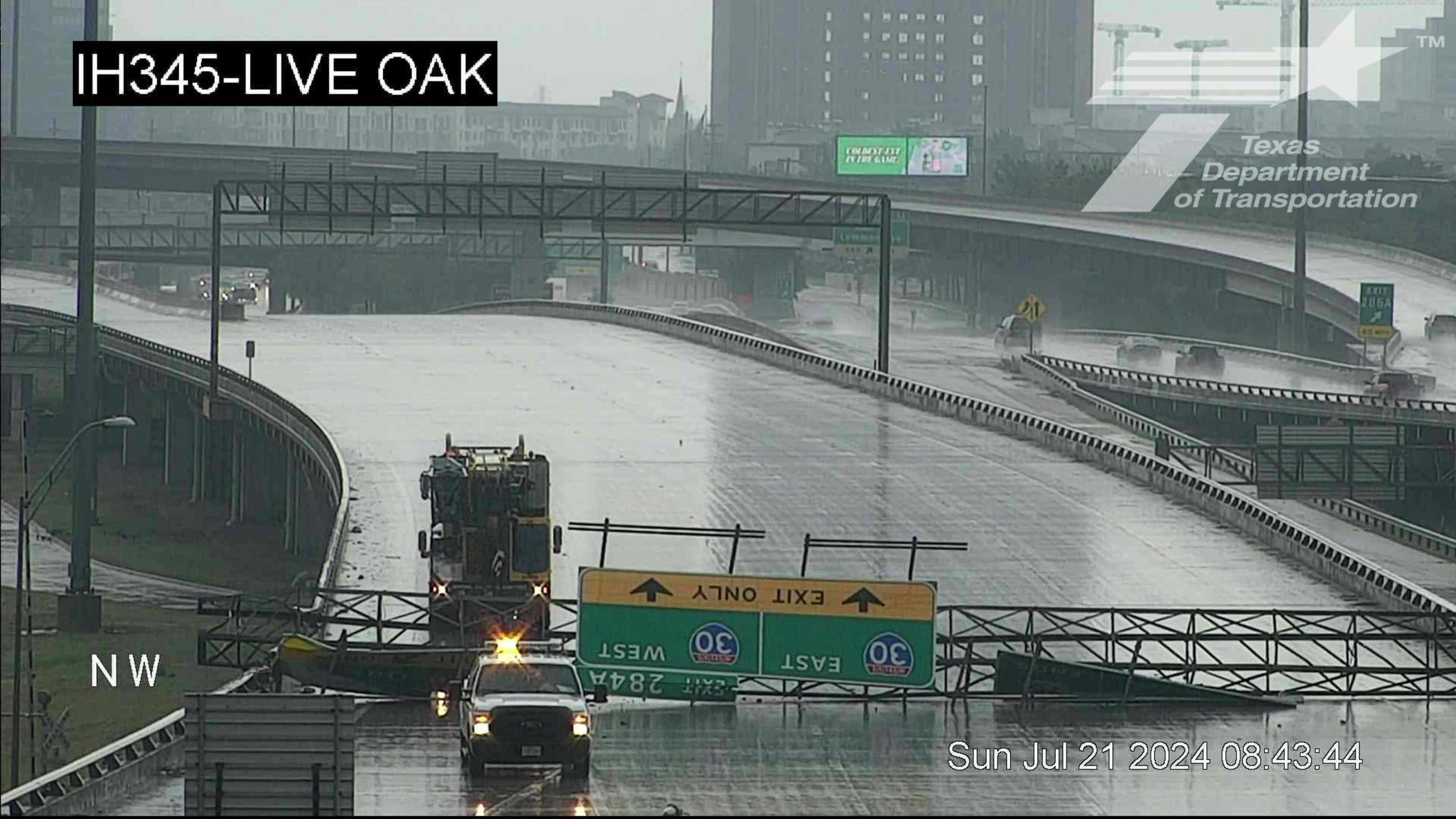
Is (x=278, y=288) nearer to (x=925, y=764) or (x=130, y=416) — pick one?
(x=130, y=416)

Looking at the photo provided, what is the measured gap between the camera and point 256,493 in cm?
8088

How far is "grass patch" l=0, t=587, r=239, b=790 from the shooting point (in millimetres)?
39250

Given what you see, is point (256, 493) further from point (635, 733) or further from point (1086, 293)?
point (1086, 293)

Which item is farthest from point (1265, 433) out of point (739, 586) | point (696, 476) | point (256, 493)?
point (256, 493)

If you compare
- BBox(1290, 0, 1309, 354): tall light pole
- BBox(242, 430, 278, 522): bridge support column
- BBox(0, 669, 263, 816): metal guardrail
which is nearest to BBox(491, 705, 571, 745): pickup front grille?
BBox(0, 669, 263, 816): metal guardrail

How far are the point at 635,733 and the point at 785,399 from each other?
45.7 metres

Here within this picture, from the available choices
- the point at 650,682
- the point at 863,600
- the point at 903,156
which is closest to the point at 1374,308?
the point at 863,600

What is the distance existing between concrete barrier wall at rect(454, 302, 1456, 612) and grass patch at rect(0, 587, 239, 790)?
67.8 ft

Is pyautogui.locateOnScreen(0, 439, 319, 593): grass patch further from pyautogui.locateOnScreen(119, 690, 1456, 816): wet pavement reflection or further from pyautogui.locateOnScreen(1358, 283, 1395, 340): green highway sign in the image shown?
pyautogui.locateOnScreen(1358, 283, 1395, 340): green highway sign

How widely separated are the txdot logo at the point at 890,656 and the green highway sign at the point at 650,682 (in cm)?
179

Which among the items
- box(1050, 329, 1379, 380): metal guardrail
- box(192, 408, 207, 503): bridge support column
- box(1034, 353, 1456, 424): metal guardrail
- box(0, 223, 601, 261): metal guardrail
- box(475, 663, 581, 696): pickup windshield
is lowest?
box(192, 408, 207, 503): bridge support column

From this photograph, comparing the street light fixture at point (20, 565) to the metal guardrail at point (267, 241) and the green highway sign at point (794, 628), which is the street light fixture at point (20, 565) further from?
the metal guardrail at point (267, 241)

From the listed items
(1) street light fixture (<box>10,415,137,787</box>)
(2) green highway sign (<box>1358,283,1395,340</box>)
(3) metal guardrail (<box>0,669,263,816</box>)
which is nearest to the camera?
(1) street light fixture (<box>10,415,137,787</box>)

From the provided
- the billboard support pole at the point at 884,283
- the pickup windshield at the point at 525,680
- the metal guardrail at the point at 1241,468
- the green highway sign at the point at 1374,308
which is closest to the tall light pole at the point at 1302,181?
the green highway sign at the point at 1374,308
